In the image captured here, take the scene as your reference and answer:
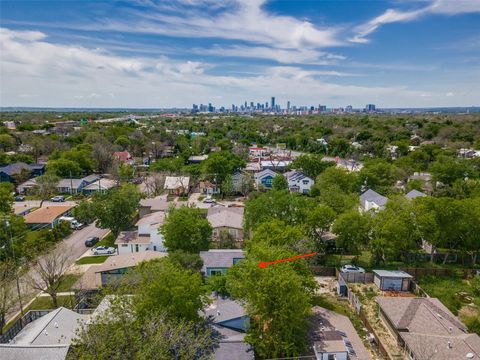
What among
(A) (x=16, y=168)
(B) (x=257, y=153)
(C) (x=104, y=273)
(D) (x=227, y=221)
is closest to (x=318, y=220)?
(D) (x=227, y=221)

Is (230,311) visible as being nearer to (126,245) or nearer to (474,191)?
(126,245)

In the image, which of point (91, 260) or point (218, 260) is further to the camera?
point (91, 260)

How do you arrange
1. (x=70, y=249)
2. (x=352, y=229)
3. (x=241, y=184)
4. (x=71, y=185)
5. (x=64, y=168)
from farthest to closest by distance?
(x=64, y=168) → (x=71, y=185) → (x=241, y=184) → (x=70, y=249) → (x=352, y=229)

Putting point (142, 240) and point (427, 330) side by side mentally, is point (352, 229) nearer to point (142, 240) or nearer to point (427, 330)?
point (427, 330)

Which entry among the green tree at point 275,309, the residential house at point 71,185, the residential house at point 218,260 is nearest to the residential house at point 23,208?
the residential house at point 71,185

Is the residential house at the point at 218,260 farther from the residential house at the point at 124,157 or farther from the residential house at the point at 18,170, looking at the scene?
the residential house at the point at 124,157

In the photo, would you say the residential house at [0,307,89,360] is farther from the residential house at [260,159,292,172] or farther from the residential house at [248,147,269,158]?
the residential house at [248,147,269,158]

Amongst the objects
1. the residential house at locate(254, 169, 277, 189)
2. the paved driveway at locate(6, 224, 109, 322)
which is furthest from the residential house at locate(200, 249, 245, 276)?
the residential house at locate(254, 169, 277, 189)
